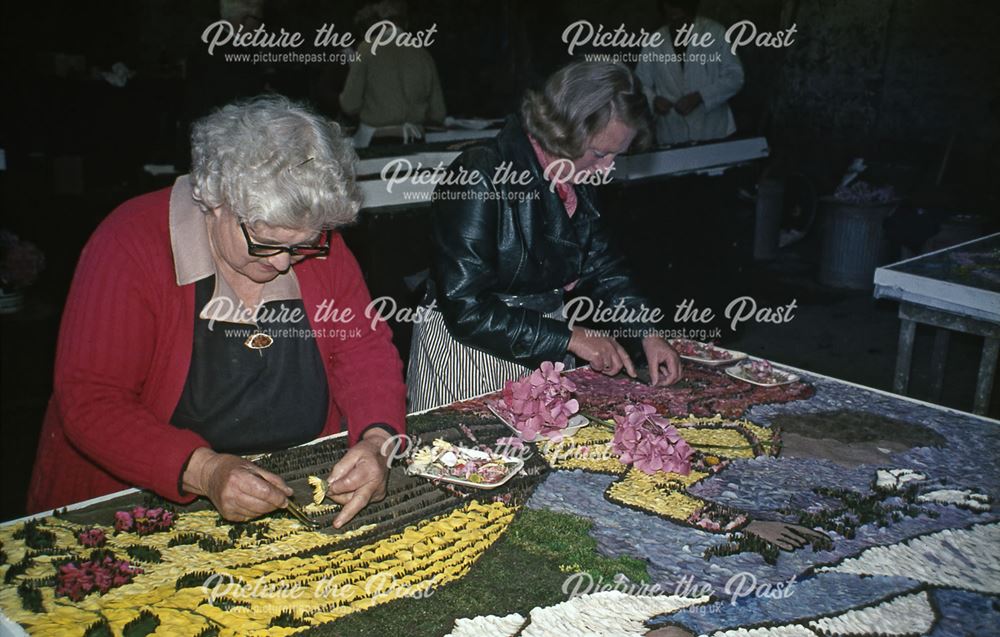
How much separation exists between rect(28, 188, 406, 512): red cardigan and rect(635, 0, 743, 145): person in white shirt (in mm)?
5399

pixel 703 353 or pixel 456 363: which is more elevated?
pixel 703 353

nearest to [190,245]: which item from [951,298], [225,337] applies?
[225,337]

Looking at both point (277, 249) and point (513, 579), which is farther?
point (277, 249)

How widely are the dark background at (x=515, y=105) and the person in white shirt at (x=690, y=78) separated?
70 cm

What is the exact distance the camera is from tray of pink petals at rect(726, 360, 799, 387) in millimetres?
2902

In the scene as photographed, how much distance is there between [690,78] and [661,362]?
499 centimetres

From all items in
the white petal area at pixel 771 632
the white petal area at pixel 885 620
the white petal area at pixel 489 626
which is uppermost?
the white petal area at pixel 885 620

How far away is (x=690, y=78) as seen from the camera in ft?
24.3

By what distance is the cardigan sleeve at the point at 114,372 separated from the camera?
199cm

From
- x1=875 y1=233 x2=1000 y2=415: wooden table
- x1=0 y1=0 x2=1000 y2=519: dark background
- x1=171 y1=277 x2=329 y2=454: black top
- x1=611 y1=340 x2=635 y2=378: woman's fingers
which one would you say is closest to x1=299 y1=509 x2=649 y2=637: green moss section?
x1=171 y1=277 x2=329 y2=454: black top

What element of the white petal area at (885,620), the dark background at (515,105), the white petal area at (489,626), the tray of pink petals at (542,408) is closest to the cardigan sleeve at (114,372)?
the white petal area at (489,626)

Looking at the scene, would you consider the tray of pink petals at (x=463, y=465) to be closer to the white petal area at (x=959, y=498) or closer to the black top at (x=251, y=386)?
the black top at (x=251, y=386)

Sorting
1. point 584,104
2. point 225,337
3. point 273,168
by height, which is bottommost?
point 225,337

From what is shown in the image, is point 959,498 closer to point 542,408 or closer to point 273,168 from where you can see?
point 542,408
